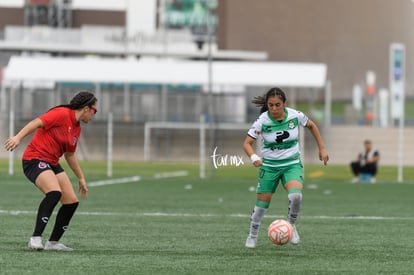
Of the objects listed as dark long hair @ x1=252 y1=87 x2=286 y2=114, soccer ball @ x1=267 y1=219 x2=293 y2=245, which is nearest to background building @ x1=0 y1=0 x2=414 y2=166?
dark long hair @ x1=252 y1=87 x2=286 y2=114

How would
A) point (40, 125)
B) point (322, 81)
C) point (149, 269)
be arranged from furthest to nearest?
point (322, 81)
point (40, 125)
point (149, 269)

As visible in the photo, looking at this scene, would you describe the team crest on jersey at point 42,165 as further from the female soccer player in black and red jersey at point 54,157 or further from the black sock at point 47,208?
the black sock at point 47,208

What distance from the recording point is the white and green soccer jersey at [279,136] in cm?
1431

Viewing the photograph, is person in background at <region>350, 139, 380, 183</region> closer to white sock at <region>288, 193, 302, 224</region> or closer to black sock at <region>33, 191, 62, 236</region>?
white sock at <region>288, 193, 302, 224</region>

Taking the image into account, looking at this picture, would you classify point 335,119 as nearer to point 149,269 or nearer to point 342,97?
point 342,97

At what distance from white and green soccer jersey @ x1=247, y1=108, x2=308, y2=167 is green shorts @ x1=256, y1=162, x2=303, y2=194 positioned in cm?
6

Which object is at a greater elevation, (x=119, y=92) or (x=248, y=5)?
(x=248, y=5)

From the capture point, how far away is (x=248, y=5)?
96.8 metres

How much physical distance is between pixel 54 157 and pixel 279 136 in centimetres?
264

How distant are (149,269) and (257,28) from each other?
85.5m

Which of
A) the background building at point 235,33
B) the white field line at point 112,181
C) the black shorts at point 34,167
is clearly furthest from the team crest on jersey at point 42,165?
the background building at point 235,33

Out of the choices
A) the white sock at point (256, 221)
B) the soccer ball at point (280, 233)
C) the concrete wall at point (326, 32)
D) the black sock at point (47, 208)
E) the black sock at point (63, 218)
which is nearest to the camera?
the black sock at point (47, 208)

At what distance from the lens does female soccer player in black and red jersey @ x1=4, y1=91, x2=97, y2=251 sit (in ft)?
43.7

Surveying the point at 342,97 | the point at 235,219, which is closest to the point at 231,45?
the point at 342,97
